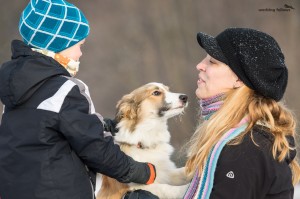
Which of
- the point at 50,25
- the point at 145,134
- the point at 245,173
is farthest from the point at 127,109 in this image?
the point at 245,173

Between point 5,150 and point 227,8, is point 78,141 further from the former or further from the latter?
point 227,8

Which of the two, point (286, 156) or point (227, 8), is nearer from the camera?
point (286, 156)

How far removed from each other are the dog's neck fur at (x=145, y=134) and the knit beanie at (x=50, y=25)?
148 cm

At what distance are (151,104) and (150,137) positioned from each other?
383mm

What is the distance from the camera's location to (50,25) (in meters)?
2.78

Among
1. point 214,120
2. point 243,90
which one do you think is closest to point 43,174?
point 214,120

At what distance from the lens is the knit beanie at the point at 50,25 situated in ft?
9.09

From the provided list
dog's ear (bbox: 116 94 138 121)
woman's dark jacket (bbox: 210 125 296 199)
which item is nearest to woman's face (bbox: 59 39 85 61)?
woman's dark jacket (bbox: 210 125 296 199)

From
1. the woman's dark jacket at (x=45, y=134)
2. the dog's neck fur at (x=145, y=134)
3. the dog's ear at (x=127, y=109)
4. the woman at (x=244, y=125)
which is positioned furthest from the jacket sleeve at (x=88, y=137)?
the dog's ear at (x=127, y=109)

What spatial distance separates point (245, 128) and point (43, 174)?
1.12m

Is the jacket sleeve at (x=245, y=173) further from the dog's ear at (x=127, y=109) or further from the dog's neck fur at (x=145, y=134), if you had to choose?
the dog's ear at (x=127, y=109)

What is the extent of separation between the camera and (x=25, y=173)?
262 cm

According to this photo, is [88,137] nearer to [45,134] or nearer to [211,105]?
[45,134]

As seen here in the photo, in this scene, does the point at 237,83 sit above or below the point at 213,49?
below
